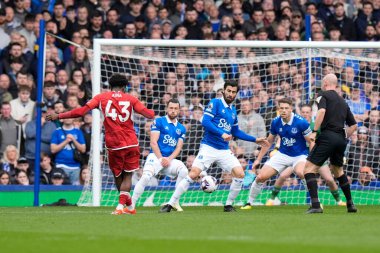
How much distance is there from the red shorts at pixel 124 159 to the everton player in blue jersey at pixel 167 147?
6.30ft

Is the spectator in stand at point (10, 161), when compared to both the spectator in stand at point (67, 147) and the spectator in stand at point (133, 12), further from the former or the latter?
the spectator in stand at point (133, 12)

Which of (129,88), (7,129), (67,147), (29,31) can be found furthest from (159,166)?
(29,31)

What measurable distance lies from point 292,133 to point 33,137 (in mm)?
5417

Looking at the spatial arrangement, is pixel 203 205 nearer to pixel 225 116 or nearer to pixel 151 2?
pixel 225 116

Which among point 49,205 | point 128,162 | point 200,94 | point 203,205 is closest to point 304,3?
point 200,94

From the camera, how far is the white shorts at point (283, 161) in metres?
17.9

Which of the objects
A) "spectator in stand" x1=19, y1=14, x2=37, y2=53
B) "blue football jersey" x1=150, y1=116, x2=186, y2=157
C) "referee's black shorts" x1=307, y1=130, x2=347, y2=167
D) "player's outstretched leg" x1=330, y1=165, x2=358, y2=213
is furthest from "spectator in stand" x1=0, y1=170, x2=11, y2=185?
"player's outstretched leg" x1=330, y1=165, x2=358, y2=213

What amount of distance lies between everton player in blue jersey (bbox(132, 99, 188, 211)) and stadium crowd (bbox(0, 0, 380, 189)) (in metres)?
2.41

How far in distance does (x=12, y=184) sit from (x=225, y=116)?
16.8 feet

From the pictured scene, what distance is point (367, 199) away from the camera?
66.2 feet

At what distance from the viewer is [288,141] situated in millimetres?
17875

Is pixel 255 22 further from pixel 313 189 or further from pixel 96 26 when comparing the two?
pixel 313 189

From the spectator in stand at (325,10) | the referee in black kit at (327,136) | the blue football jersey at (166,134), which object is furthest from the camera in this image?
the spectator in stand at (325,10)

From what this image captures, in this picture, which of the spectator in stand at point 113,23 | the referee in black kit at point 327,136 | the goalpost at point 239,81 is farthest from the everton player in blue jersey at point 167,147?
the spectator in stand at point 113,23
